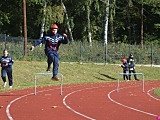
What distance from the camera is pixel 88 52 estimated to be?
1503 inches

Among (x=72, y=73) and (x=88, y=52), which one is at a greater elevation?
(x=88, y=52)

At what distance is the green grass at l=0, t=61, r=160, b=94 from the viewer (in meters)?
26.1

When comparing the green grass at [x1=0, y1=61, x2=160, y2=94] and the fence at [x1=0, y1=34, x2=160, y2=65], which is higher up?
the fence at [x1=0, y1=34, x2=160, y2=65]

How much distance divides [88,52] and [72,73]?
787cm

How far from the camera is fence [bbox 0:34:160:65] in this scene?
32.9 metres

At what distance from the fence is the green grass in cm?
190

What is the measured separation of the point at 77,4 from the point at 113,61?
37.9 ft

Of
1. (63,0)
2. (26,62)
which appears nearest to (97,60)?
(26,62)

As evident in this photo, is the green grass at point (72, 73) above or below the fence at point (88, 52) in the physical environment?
below

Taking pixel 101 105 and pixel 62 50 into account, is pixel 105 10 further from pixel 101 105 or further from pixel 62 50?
pixel 101 105

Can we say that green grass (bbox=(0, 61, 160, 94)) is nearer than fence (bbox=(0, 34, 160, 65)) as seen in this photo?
Yes

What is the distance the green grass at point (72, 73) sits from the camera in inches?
1027

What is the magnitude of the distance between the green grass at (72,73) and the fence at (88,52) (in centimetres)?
190

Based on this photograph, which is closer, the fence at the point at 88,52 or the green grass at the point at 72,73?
the green grass at the point at 72,73
